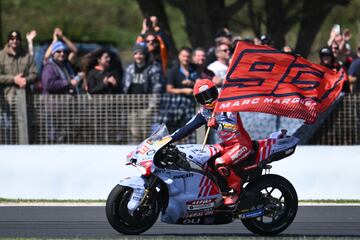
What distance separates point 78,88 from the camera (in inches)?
662

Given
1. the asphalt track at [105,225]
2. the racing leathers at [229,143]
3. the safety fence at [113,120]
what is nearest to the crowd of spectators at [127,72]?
the safety fence at [113,120]

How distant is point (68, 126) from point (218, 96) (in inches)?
210

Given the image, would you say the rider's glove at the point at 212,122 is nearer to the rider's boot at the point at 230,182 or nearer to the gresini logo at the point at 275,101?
the gresini logo at the point at 275,101

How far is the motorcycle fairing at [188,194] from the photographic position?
34.3 ft

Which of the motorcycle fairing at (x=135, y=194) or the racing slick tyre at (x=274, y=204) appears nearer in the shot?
the motorcycle fairing at (x=135, y=194)

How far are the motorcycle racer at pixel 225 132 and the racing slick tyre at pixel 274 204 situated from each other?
0.22 metres

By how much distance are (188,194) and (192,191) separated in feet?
0.18

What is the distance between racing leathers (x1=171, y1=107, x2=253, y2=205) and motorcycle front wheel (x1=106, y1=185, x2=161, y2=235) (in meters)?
0.76

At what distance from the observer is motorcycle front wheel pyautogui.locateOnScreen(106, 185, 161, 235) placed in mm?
10289

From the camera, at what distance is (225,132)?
10.8m

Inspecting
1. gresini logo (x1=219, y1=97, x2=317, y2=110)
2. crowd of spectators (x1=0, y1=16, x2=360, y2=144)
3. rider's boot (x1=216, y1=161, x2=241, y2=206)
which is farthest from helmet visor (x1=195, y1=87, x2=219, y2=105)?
crowd of spectators (x1=0, y1=16, x2=360, y2=144)

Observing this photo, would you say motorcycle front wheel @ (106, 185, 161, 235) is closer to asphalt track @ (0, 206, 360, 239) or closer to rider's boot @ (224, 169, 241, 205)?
asphalt track @ (0, 206, 360, 239)

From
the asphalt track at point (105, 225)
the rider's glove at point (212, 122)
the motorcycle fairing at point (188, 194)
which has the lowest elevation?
the asphalt track at point (105, 225)

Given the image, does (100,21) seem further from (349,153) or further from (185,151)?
(185,151)
